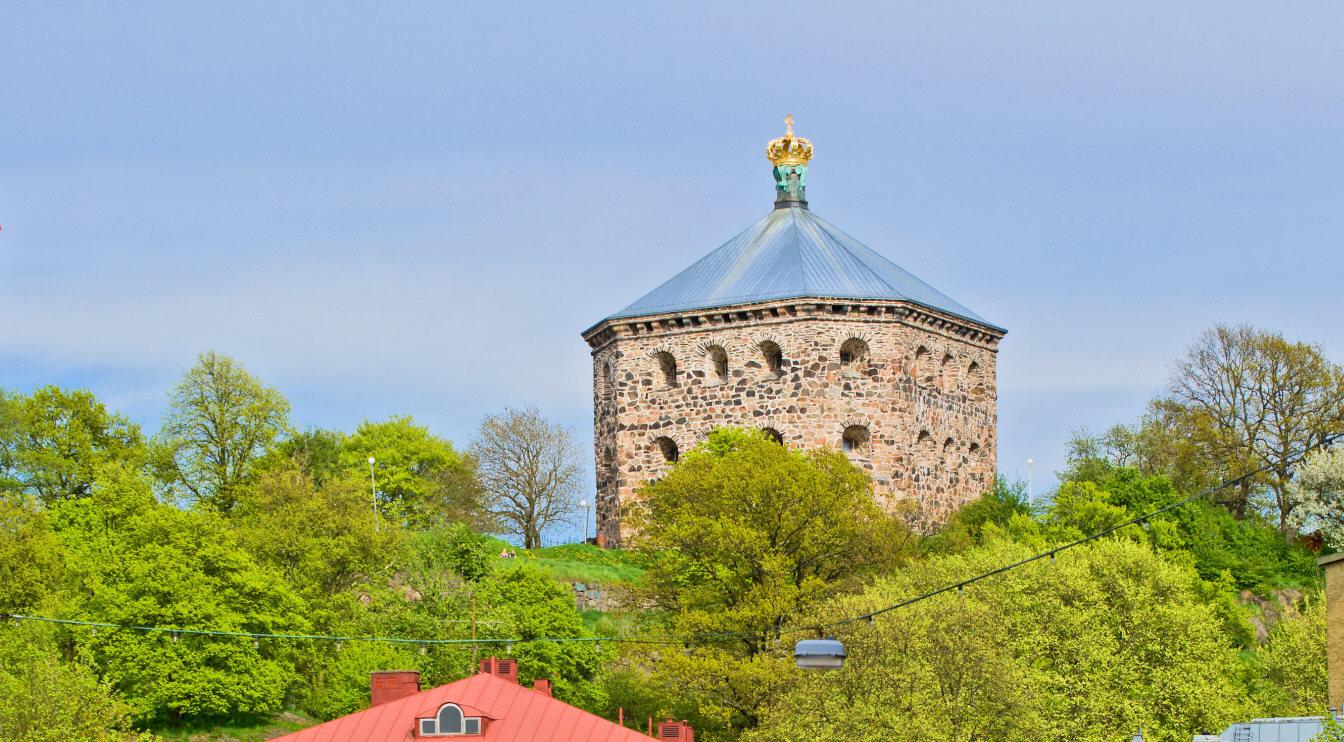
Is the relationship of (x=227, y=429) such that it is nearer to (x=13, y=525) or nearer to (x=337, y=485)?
(x=337, y=485)

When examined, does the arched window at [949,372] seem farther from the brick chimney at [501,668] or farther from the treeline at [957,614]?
the brick chimney at [501,668]

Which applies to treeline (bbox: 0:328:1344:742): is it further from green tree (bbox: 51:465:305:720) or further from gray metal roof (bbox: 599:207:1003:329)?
gray metal roof (bbox: 599:207:1003:329)

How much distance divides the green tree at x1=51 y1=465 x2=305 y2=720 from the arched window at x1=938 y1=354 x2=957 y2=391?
73.5 feet

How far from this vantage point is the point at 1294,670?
49.8m

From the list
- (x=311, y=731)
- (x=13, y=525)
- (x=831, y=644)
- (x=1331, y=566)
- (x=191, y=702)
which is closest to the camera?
(x=831, y=644)

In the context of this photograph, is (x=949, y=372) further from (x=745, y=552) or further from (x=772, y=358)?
(x=745, y=552)

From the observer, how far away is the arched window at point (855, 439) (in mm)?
64500

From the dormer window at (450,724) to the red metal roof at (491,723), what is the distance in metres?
0.19

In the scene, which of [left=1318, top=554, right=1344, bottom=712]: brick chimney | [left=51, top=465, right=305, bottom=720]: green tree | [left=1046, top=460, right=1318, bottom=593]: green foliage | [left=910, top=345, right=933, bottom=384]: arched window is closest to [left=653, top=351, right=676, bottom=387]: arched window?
[left=910, top=345, right=933, bottom=384]: arched window

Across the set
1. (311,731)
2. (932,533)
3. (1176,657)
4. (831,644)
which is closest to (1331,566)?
(831,644)

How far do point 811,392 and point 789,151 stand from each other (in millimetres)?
11175

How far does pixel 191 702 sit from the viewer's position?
171ft

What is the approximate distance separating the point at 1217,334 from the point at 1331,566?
43.8 m

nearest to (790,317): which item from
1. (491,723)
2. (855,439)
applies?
(855,439)
